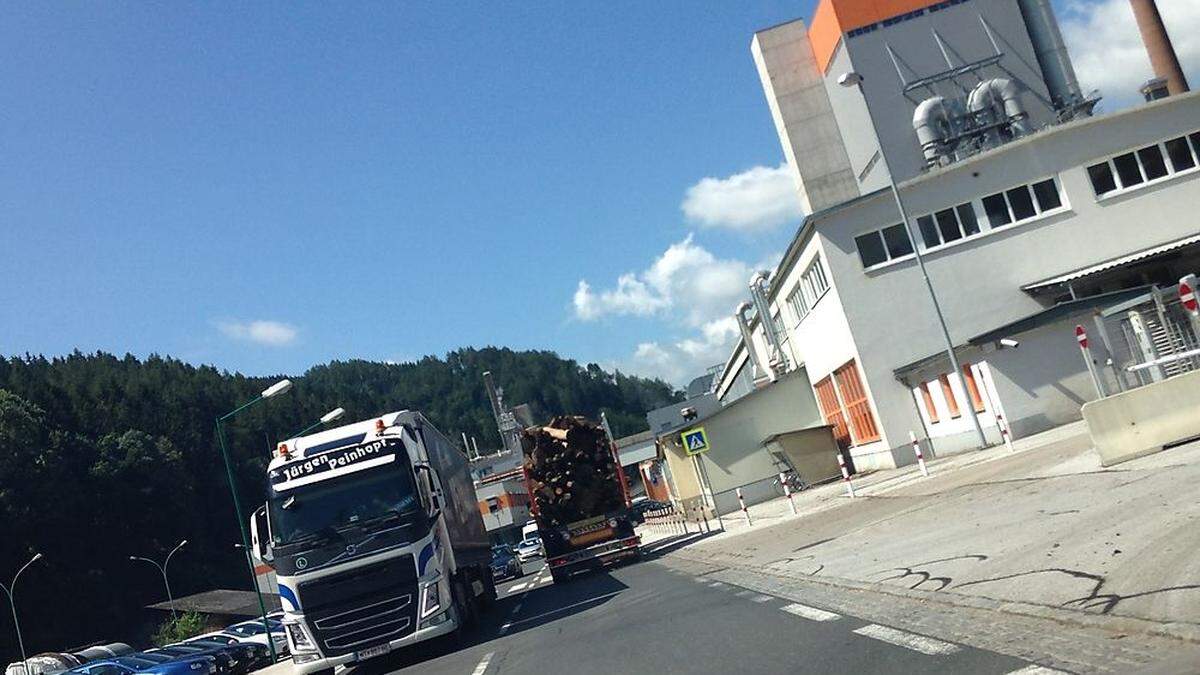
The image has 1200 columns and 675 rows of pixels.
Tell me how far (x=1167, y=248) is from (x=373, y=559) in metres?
27.7

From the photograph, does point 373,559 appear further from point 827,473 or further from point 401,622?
point 827,473

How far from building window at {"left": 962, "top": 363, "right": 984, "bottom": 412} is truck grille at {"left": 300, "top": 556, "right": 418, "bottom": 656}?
21899 millimetres

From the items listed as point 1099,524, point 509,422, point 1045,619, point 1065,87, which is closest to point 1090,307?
point 1099,524

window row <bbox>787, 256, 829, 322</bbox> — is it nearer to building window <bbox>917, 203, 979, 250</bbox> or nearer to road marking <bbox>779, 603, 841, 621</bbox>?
building window <bbox>917, 203, 979, 250</bbox>

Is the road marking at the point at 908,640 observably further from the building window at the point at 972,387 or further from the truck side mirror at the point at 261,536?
the building window at the point at 972,387

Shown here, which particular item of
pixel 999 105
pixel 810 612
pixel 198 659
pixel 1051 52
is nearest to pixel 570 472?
pixel 198 659

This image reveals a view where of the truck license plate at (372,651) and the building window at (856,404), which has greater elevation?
the building window at (856,404)

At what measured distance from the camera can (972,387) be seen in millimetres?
34344

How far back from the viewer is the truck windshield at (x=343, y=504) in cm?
1716

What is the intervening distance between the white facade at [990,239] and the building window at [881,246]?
112 millimetres

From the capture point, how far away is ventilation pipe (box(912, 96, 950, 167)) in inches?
2140

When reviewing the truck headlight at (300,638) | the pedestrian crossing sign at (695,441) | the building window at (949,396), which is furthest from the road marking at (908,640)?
the building window at (949,396)

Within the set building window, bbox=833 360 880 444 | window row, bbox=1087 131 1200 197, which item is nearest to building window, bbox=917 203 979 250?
window row, bbox=1087 131 1200 197

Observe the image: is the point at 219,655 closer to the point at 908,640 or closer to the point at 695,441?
the point at 695,441
